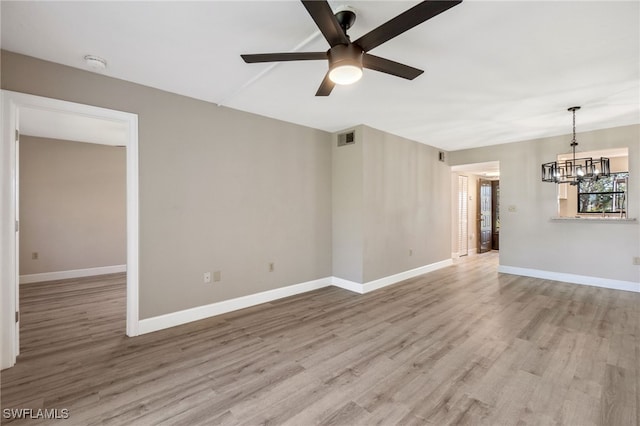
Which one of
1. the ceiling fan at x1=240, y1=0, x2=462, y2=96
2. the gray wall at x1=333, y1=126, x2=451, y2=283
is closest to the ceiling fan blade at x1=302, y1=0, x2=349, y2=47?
the ceiling fan at x1=240, y1=0, x2=462, y2=96

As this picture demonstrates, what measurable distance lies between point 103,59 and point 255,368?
301cm

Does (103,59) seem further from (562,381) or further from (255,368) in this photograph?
(562,381)

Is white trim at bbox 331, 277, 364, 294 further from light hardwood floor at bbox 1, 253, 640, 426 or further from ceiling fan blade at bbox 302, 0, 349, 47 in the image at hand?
ceiling fan blade at bbox 302, 0, 349, 47

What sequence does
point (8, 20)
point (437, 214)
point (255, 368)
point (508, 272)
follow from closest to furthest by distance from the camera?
1. point (8, 20)
2. point (255, 368)
3. point (508, 272)
4. point (437, 214)

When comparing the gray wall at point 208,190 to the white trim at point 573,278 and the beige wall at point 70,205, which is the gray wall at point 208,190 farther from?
the white trim at point 573,278

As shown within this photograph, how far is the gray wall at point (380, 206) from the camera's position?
4.51m

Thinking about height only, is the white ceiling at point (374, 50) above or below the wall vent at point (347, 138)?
above

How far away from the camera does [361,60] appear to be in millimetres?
1838

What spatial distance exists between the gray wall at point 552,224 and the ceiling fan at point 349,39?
15.7ft

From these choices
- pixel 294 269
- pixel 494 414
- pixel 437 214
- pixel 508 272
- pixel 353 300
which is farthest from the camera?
pixel 437 214

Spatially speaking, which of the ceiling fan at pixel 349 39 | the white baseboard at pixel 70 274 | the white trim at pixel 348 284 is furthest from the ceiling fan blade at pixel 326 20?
the white baseboard at pixel 70 274

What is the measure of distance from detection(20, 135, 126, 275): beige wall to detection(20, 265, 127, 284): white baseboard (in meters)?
0.07

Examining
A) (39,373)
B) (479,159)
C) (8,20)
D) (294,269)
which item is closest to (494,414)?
(294,269)

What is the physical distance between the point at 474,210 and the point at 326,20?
26.0 ft
